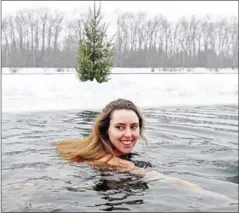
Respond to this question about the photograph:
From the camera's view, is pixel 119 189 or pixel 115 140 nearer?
pixel 119 189

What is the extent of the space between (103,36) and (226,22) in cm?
5387

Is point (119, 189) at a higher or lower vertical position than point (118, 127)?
lower

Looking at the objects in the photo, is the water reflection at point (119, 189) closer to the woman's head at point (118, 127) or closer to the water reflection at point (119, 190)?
the water reflection at point (119, 190)

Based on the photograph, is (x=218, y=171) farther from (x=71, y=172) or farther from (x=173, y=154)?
(x=71, y=172)

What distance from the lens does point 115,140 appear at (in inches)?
172

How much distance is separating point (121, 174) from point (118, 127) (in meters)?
0.50

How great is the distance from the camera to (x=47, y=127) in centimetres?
862

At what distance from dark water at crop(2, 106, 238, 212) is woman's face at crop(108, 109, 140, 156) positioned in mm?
338

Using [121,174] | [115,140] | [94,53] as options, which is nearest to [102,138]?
[115,140]

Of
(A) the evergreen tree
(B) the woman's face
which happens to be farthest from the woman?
(A) the evergreen tree

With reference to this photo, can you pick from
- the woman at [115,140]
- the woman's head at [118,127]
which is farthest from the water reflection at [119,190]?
the woman's head at [118,127]

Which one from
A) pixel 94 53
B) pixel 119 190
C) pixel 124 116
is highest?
pixel 94 53

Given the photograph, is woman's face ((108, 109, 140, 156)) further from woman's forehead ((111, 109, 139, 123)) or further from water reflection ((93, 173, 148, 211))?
water reflection ((93, 173, 148, 211))

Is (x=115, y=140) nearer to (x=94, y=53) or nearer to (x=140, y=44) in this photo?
(x=94, y=53)
